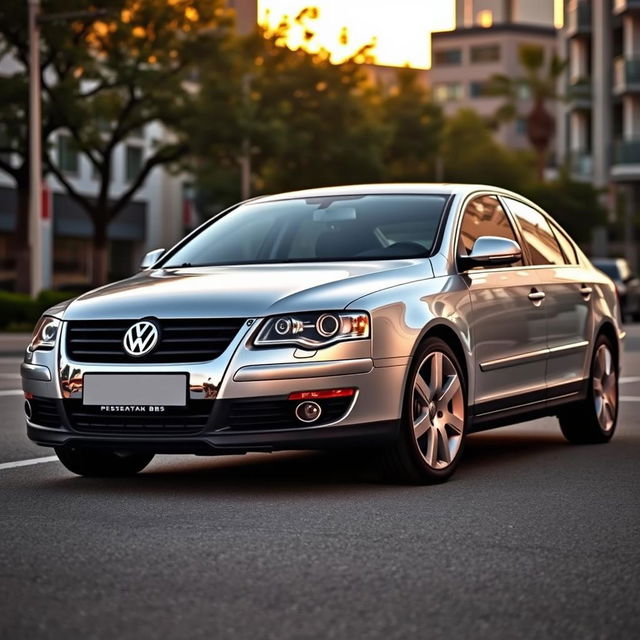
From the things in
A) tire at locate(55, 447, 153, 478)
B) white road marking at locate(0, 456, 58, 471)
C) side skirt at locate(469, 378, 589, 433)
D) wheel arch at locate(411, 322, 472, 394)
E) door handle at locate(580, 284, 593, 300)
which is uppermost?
door handle at locate(580, 284, 593, 300)

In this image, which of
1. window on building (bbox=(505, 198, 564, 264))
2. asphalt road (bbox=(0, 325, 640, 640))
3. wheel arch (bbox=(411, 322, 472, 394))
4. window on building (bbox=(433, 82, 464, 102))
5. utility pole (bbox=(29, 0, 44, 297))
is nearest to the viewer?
asphalt road (bbox=(0, 325, 640, 640))

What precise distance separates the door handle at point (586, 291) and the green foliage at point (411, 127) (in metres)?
50.9

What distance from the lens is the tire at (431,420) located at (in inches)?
317

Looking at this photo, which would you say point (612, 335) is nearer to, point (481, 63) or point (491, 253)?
point (491, 253)

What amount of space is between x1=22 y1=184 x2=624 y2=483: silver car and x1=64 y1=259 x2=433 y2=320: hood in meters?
0.01

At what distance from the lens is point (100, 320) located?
7.99m

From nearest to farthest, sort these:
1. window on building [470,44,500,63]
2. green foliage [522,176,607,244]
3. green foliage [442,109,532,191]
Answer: green foliage [522,176,607,244], green foliage [442,109,532,191], window on building [470,44,500,63]

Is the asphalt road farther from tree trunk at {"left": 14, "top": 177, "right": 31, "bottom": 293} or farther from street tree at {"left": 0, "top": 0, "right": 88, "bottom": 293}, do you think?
street tree at {"left": 0, "top": 0, "right": 88, "bottom": 293}

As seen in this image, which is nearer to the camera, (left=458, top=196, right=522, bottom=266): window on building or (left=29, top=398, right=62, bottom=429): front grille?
(left=29, top=398, right=62, bottom=429): front grille

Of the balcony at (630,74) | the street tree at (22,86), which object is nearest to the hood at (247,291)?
the street tree at (22,86)

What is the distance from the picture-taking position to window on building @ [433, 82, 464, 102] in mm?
129500

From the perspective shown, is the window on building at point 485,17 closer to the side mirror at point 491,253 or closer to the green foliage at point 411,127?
the green foliage at point 411,127

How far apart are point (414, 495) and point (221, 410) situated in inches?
39.8

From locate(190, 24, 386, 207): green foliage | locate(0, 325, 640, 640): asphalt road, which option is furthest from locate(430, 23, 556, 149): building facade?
locate(0, 325, 640, 640): asphalt road
